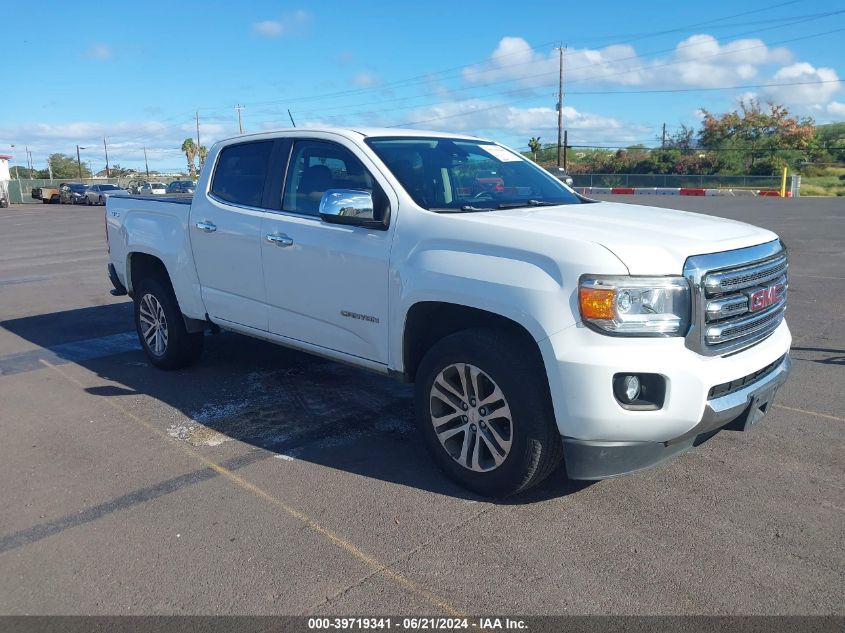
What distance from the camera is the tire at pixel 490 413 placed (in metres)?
3.64

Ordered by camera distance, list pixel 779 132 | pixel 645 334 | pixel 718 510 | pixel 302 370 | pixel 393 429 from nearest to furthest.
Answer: pixel 645 334 → pixel 718 510 → pixel 393 429 → pixel 302 370 → pixel 779 132

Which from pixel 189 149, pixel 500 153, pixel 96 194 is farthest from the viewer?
pixel 189 149

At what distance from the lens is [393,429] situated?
506cm

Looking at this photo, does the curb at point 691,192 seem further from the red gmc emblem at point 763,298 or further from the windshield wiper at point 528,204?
the red gmc emblem at point 763,298

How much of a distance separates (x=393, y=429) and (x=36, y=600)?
2430 millimetres

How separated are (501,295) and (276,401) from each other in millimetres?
2614

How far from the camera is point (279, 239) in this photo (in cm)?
498

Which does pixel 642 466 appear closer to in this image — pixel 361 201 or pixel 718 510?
pixel 718 510

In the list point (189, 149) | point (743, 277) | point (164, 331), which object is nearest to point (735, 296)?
point (743, 277)

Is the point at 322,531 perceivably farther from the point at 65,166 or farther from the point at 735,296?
the point at 65,166

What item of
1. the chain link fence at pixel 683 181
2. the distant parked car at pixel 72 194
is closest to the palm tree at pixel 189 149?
the distant parked car at pixel 72 194

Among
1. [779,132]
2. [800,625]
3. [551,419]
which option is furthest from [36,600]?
[779,132]

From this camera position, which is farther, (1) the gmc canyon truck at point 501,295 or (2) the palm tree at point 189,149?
(2) the palm tree at point 189,149

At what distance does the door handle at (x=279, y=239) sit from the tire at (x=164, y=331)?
5.46 feet
